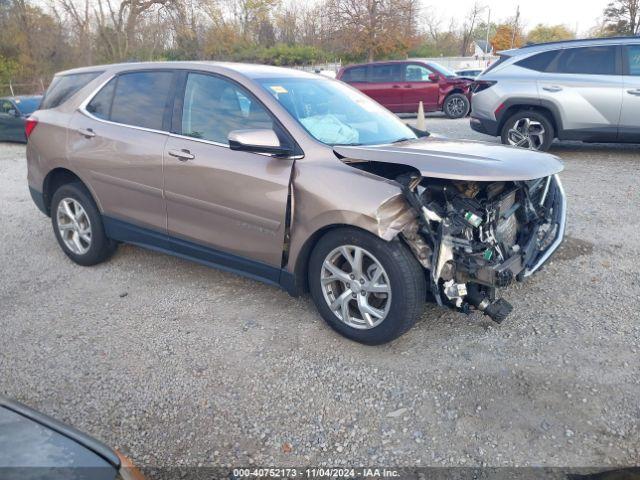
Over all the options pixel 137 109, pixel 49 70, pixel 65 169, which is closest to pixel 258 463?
pixel 137 109

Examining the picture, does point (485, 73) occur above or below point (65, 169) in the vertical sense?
above

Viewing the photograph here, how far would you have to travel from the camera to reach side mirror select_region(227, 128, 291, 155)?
337 cm

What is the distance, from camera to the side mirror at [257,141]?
3369 millimetres

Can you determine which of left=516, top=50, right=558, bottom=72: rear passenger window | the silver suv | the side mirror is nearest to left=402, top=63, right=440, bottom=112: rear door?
the silver suv

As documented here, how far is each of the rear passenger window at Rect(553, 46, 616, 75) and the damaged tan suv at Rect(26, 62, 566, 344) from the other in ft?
17.1

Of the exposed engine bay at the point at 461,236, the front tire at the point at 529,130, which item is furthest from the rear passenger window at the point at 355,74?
the exposed engine bay at the point at 461,236

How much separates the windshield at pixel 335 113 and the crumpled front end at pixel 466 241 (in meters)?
0.71

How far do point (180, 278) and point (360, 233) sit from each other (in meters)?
2.01

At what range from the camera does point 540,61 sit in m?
8.58

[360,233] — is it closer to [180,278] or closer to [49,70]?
[180,278]

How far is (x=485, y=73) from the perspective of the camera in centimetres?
911

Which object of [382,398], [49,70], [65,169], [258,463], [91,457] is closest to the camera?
[91,457]

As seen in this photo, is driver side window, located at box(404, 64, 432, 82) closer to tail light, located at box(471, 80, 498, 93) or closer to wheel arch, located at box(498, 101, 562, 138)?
tail light, located at box(471, 80, 498, 93)

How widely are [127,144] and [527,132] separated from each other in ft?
21.8
